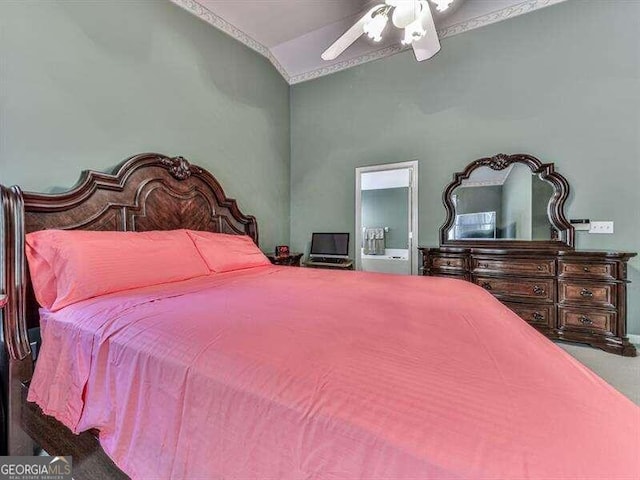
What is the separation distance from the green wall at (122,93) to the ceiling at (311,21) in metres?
0.16

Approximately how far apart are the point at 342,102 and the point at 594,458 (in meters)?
4.04

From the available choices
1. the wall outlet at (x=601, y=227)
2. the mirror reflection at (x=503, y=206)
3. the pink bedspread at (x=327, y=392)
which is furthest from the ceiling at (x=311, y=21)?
the pink bedspread at (x=327, y=392)

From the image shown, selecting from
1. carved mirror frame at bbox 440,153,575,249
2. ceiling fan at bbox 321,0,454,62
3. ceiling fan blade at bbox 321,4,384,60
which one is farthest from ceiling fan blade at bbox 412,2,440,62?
carved mirror frame at bbox 440,153,575,249

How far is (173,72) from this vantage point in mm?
2689

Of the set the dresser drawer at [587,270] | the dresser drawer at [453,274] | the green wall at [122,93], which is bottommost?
the dresser drawer at [453,274]

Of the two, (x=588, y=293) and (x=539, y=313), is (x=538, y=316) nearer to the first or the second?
(x=539, y=313)

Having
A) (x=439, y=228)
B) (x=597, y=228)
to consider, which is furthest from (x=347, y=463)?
(x=597, y=228)

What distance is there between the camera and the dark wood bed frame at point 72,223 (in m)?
1.34

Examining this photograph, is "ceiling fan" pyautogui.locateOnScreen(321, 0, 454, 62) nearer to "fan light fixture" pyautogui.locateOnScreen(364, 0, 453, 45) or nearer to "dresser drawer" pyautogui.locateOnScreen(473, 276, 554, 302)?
"fan light fixture" pyautogui.locateOnScreen(364, 0, 453, 45)

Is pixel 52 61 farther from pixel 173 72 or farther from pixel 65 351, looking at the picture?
pixel 65 351

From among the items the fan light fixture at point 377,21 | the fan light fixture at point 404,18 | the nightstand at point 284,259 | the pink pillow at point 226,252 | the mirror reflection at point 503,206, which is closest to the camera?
the fan light fixture at point 404,18

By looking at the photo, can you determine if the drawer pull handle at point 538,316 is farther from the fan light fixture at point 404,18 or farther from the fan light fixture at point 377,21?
the fan light fixture at point 377,21

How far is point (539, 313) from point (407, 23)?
8.65 ft

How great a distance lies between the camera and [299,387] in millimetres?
706
